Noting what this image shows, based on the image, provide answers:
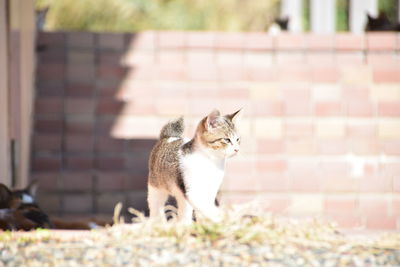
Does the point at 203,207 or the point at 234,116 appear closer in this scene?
the point at 203,207

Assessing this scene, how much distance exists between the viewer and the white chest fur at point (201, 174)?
10.2 ft

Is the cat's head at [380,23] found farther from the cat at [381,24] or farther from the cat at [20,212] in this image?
the cat at [20,212]

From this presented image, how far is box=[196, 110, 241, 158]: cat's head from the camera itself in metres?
3.18

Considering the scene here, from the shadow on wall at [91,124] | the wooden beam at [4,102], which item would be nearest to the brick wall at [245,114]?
the shadow on wall at [91,124]

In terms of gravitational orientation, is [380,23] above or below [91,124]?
above

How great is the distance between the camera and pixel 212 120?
3.24 metres

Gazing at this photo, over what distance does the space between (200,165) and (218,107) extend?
1874mm

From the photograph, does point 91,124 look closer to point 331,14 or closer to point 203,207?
point 203,207

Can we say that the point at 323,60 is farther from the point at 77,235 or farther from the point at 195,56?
the point at 77,235

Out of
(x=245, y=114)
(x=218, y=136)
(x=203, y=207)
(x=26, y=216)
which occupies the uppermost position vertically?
(x=245, y=114)

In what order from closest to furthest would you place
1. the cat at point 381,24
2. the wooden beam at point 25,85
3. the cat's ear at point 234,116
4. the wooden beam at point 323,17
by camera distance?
1. the cat's ear at point 234,116
2. the wooden beam at point 25,85
3. the cat at point 381,24
4. the wooden beam at point 323,17

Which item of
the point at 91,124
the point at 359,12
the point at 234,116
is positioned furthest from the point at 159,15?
the point at 234,116

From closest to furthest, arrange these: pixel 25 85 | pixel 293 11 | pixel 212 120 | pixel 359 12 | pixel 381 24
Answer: pixel 212 120, pixel 25 85, pixel 381 24, pixel 359 12, pixel 293 11

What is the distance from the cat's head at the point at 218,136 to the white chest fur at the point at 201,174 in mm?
52
